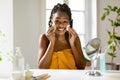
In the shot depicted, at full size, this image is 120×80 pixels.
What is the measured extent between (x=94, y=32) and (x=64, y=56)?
0.64 ft

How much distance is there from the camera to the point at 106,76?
1.01m

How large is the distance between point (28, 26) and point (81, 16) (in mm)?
280

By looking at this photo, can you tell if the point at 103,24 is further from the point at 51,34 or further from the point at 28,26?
the point at 28,26

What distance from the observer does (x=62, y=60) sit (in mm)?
1062

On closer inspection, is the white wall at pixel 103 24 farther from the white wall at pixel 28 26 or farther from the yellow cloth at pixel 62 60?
the white wall at pixel 28 26

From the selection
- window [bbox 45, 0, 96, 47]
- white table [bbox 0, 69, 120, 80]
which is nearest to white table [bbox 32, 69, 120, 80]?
white table [bbox 0, 69, 120, 80]

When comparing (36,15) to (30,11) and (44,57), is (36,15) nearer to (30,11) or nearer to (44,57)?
(30,11)

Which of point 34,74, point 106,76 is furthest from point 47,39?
point 106,76

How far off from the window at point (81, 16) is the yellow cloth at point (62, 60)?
0.32ft

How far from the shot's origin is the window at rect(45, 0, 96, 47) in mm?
1078

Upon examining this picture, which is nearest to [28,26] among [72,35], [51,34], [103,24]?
[51,34]

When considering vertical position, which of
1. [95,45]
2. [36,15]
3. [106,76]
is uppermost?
[36,15]

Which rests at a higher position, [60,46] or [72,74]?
[60,46]

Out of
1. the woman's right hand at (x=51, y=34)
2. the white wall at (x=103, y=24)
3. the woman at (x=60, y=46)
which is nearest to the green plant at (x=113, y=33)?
the white wall at (x=103, y=24)
